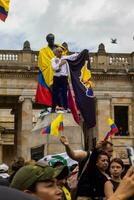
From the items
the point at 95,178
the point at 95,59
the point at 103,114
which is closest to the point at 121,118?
the point at 103,114

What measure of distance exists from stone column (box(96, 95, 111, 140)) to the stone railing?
2.17m

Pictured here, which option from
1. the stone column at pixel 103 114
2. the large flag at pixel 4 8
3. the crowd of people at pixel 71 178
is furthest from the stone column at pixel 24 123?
the crowd of people at pixel 71 178

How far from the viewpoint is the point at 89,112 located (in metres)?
12.6

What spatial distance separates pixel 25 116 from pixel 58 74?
73.6 feet

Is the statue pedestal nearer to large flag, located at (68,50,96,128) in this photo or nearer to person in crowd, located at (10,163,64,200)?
large flag, located at (68,50,96,128)

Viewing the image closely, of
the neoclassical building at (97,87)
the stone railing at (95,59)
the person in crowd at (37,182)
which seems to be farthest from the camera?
the stone railing at (95,59)

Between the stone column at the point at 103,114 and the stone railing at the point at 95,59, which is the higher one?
the stone railing at the point at 95,59

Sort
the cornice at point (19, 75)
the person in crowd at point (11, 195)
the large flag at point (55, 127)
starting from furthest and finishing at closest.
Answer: the cornice at point (19, 75) → the large flag at point (55, 127) → the person in crowd at point (11, 195)

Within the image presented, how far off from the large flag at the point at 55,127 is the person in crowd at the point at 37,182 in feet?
28.4

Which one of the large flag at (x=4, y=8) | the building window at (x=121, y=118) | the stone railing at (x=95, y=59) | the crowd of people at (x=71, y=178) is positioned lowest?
the crowd of people at (x=71, y=178)

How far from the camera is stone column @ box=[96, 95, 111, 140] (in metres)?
34.6

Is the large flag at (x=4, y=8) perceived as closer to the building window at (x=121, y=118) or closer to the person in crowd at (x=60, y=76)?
the person in crowd at (x=60, y=76)

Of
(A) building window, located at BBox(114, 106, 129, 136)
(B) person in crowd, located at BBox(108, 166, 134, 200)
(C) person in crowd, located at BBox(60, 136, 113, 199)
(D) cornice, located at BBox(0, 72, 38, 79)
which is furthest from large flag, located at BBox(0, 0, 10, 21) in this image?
(A) building window, located at BBox(114, 106, 129, 136)

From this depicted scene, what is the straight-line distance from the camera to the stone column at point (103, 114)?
113ft
